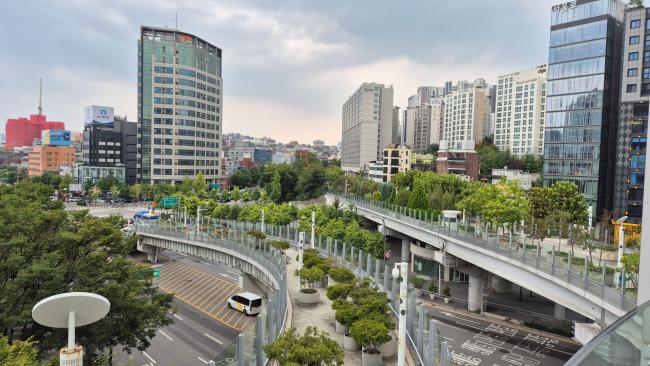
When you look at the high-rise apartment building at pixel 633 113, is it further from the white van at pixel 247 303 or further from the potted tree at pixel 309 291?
the potted tree at pixel 309 291

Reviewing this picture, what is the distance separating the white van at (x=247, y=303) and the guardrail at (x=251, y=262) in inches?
102

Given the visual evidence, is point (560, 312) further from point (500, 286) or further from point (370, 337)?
point (370, 337)

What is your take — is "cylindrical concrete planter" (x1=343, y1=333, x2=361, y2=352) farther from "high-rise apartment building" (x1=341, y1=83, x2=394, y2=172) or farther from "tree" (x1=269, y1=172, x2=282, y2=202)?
"high-rise apartment building" (x1=341, y1=83, x2=394, y2=172)

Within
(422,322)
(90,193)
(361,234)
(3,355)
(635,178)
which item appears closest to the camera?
(3,355)

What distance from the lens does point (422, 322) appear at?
15.3m

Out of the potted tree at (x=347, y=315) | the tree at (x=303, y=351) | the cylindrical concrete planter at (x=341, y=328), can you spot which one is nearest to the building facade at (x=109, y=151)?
the cylindrical concrete planter at (x=341, y=328)

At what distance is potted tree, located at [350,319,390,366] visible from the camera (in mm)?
15469

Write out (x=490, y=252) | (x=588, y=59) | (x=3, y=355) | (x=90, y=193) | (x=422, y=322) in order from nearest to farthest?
(x=3, y=355)
(x=422, y=322)
(x=490, y=252)
(x=588, y=59)
(x=90, y=193)

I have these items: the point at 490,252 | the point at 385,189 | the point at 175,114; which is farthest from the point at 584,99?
the point at 175,114

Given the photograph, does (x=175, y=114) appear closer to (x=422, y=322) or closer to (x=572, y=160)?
(x=572, y=160)

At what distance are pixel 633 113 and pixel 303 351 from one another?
59.4 meters

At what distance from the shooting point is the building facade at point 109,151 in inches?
4166

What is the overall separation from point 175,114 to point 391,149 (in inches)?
1979

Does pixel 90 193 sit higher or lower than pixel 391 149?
lower
